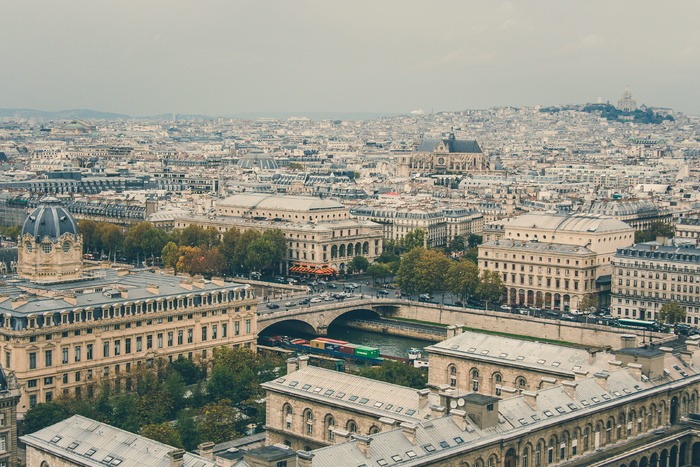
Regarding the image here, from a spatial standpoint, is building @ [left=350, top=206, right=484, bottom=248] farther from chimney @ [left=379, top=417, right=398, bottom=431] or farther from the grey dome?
chimney @ [left=379, top=417, right=398, bottom=431]

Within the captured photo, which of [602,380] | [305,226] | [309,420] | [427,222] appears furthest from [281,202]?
[602,380]

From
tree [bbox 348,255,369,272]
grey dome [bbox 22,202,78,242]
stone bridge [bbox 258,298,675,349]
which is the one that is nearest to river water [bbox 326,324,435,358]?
stone bridge [bbox 258,298,675,349]

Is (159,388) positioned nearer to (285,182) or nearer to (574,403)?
(574,403)

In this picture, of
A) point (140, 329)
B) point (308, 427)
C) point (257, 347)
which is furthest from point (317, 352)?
point (308, 427)

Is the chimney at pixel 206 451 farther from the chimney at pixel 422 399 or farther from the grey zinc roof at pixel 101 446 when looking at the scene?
the chimney at pixel 422 399

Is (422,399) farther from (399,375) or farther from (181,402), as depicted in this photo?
(181,402)
